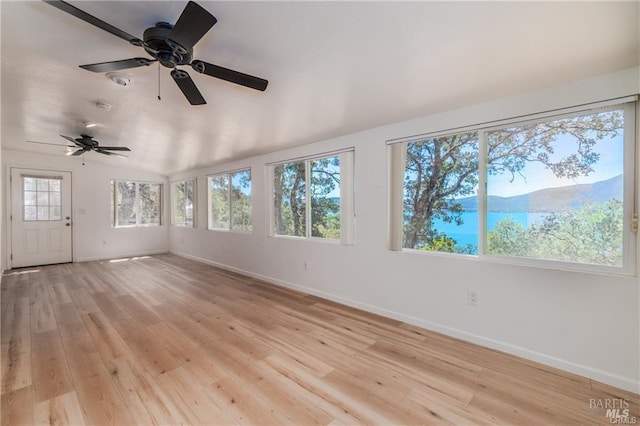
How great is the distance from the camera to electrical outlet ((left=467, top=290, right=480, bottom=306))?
258 cm

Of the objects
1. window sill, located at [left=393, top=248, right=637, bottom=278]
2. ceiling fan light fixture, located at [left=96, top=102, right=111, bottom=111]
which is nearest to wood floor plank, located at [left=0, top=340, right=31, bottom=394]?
ceiling fan light fixture, located at [left=96, top=102, right=111, bottom=111]

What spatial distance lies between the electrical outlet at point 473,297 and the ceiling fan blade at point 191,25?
2909 millimetres

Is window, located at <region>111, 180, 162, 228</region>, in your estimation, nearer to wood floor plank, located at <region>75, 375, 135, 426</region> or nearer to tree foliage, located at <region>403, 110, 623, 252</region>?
wood floor plank, located at <region>75, 375, 135, 426</region>

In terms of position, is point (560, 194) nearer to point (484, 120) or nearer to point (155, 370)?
point (484, 120)

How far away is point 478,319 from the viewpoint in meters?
2.56

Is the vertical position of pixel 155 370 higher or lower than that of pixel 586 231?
lower

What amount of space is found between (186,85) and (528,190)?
2960 mm

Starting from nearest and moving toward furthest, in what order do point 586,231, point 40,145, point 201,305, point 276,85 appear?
point 586,231
point 276,85
point 201,305
point 40,145

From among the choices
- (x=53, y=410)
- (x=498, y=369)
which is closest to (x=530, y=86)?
(x=498, y=369)

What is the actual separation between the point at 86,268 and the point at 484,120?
750 centimetres

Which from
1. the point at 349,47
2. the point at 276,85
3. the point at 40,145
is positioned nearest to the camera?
the point at 349,47

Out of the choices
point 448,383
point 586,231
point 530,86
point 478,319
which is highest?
point 530,86

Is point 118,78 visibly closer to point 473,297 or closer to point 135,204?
point 473,297

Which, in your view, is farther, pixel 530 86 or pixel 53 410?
pixel 530 86
